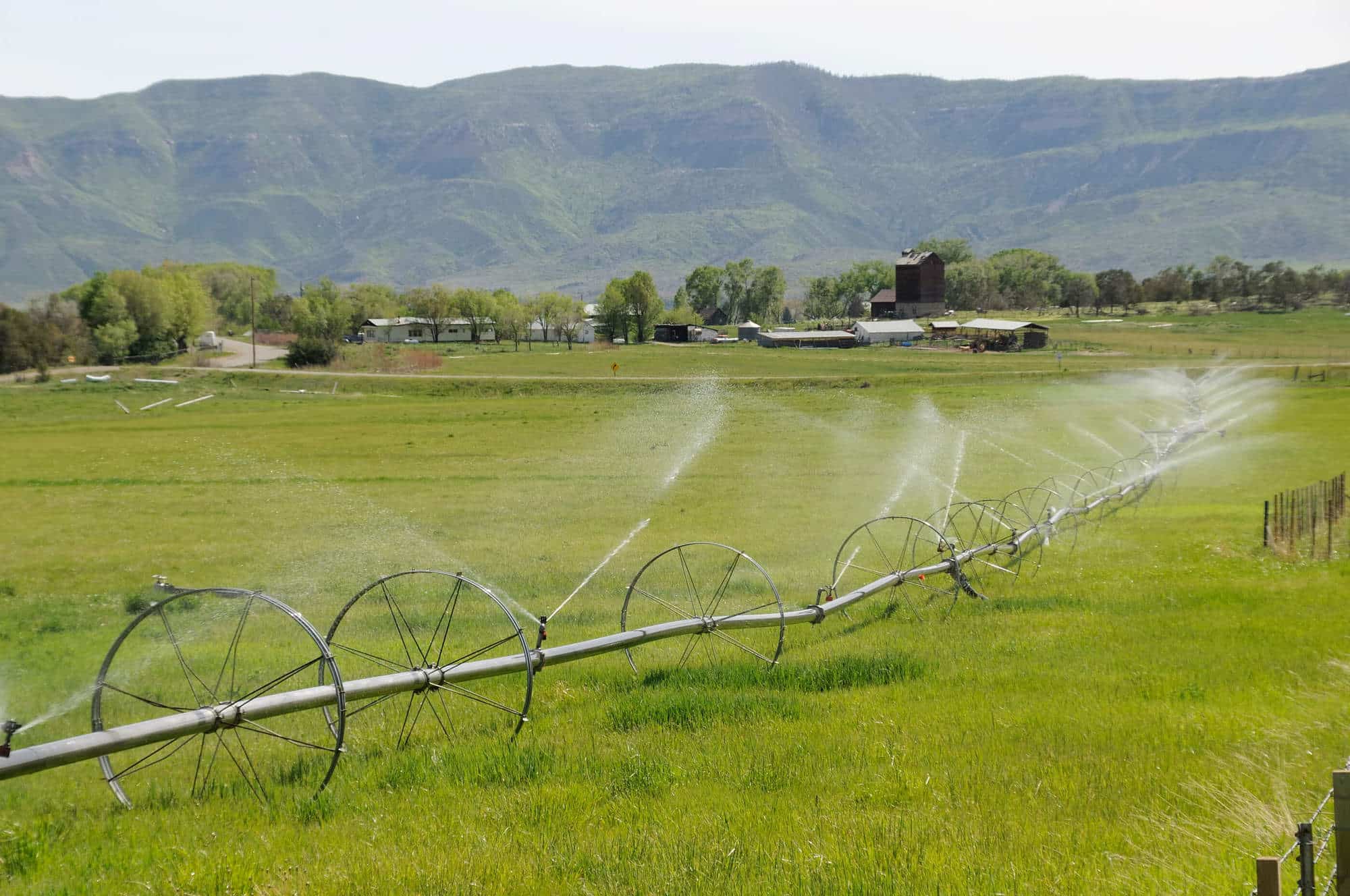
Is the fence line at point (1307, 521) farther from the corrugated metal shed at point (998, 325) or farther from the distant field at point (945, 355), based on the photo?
the corrugated metal shed at point (998, 325)

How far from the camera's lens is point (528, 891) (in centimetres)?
852

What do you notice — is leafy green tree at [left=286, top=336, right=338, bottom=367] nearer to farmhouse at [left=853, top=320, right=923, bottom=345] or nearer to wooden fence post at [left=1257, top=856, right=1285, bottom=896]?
farmhouse at [left=853, top=320, right=923, bottom=345]

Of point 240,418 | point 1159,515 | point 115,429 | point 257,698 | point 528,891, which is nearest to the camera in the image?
point 528,891

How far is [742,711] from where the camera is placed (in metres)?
13.7

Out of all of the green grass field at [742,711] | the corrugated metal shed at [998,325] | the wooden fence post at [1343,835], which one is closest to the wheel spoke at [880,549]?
the green grass field at [742,711]

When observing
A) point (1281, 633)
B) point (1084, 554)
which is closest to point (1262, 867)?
point (1281, 633)

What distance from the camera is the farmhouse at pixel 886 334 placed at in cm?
19150

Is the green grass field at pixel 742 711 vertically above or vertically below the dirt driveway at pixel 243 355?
below

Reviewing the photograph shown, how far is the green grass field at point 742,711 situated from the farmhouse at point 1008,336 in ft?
375

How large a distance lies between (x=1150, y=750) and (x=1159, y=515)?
2610cm

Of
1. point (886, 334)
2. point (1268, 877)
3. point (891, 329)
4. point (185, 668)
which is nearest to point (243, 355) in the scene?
point (886, 334)

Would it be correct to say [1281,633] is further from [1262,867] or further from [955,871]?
[1262,867]

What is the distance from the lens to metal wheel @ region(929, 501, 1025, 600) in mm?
23141

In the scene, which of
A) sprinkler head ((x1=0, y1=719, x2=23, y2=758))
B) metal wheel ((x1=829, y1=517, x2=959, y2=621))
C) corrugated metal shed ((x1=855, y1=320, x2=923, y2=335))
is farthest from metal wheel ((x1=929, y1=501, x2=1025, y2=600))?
corrugated metal shed ((x1=855, y1=320, x2=923, y2=335))
